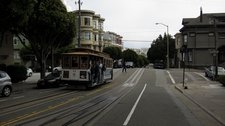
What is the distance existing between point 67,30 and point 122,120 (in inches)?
1088

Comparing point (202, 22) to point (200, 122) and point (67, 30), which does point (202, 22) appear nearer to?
point (67, 30)

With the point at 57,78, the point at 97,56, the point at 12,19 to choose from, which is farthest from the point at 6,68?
the point at 12,19

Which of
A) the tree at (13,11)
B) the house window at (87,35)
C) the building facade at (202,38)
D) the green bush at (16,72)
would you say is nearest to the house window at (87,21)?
the house window at (87,35)

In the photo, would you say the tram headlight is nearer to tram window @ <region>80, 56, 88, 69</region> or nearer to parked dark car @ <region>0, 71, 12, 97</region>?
tram window @ <region>80, 56, 88, 69</region>

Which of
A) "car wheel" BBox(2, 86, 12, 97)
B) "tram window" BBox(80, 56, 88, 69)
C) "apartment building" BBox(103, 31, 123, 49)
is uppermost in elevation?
"apartment building" BBox(103, 31, 123, 49)

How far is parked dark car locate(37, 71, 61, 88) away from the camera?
114 ft

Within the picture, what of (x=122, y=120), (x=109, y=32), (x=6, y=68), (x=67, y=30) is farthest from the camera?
(x=109, y=32)

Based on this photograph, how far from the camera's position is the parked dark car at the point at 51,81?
114 ft

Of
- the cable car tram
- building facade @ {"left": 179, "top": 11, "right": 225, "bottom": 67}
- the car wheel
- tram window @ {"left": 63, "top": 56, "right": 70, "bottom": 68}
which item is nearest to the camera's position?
the car wheel

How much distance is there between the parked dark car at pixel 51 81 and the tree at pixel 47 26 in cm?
447

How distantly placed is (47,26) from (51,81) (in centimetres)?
598

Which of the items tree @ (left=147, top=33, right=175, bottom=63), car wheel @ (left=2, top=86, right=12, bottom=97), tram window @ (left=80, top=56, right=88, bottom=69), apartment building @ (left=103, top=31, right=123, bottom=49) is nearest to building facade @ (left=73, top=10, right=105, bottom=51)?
tree @ (left=147, top=33, right=175, bottom=63)

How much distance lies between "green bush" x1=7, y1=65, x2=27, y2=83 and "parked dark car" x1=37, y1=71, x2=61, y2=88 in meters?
4.60

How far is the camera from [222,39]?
250 feet
